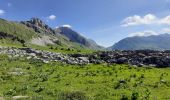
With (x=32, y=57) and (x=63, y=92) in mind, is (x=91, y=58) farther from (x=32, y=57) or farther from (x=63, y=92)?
(x=63, y=92)

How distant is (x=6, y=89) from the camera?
42406mm

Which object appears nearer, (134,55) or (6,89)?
(6,89)

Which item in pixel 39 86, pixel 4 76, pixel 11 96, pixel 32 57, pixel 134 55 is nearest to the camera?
pixel 11 96

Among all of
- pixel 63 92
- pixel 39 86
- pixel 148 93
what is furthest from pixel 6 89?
pixel 148 93

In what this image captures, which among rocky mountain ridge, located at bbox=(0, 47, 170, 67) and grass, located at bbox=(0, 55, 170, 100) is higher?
rocky mountain ridge, located at bbox=(0, 47, 170, 67)

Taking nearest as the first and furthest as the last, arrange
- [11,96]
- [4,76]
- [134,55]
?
1. [11,96]
2. [4,76]
3. [134,55]

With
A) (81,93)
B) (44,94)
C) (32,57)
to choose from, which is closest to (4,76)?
(44,94)

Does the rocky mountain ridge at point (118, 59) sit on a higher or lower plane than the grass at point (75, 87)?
higher

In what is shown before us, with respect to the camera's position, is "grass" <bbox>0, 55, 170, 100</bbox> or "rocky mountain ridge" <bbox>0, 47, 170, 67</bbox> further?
"rocky mountain ridge" <bbox>0, 47, 170, 67</bbox>

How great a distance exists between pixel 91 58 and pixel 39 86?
46.0 meters

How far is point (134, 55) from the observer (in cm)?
8950

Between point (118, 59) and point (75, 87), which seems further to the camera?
point (118, 59)

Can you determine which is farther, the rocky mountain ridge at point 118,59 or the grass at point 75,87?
the rocky mountain ridge at point 118,59

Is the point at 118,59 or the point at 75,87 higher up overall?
the point at 118,59
